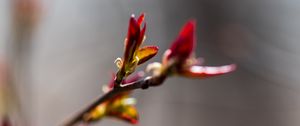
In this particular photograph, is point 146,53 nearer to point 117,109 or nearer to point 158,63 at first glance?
point 158,63

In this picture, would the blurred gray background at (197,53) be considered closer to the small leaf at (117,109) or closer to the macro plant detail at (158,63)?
the small leaf at (117,109)

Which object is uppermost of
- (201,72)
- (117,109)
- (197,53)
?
(201,72)

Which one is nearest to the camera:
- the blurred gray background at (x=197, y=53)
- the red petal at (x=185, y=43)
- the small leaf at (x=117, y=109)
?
the red petal at (x=185, y=43)

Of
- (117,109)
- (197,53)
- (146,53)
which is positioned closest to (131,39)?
(146,53)

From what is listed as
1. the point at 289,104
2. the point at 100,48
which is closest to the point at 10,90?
the point at 100,48

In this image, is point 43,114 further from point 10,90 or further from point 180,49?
point 180,49

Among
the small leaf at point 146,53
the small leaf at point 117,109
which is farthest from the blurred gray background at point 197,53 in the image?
the small leaf at point 146,53

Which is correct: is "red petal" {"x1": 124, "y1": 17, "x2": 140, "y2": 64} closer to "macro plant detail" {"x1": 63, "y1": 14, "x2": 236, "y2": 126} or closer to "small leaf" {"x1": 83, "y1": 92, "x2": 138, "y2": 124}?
"macro plant detail" {"x1": 63, "y1": 14, "x2": 236, "y2": 126}
